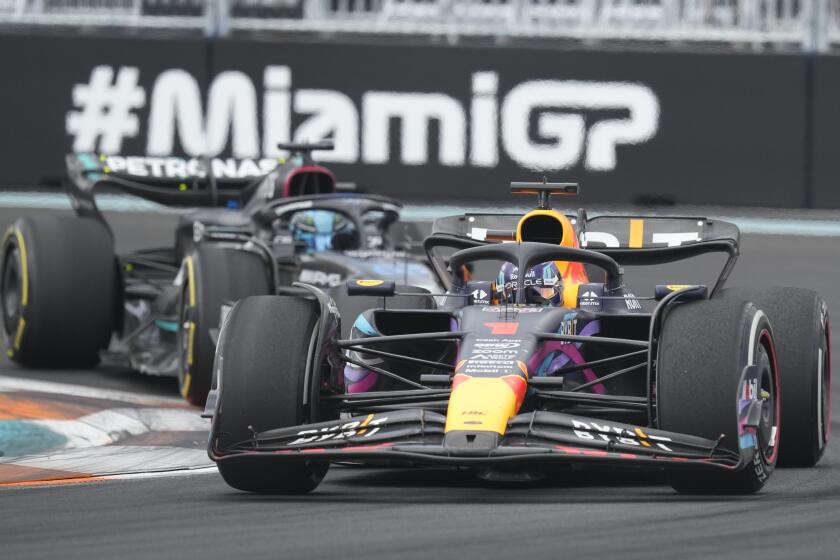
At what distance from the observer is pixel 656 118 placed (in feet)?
64.6

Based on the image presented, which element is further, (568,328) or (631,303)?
(631,303)

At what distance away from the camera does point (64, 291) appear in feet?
45.5

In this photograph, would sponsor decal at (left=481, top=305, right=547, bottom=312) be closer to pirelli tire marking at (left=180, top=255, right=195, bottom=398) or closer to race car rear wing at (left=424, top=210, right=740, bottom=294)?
race car rear wing at (left=424, top=210, right=740, bottom=294)

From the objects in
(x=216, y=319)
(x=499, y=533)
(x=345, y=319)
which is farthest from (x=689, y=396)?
(x=216, y=319)

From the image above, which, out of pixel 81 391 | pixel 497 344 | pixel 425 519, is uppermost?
pixel 497 344

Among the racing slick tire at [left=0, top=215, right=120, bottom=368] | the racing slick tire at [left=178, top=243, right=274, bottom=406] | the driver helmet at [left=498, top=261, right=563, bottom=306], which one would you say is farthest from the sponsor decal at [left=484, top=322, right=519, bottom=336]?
the racing slick tire at [left=0, top=215, right=120, bottom=368]

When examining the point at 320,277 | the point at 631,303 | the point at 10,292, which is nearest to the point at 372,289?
the point at 631,303

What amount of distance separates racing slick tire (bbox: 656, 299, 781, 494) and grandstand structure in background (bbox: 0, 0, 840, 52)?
12.6m

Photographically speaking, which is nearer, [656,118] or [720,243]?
[720,243]

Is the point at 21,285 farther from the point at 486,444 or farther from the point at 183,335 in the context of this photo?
the point at 486,444

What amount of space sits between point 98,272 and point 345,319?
3.36 meters

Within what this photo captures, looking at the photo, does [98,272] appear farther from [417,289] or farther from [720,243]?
[720,243]

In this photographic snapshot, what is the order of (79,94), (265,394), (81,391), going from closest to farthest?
(265,394) → (81,391) → (79,94)

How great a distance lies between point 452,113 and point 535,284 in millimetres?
10794
